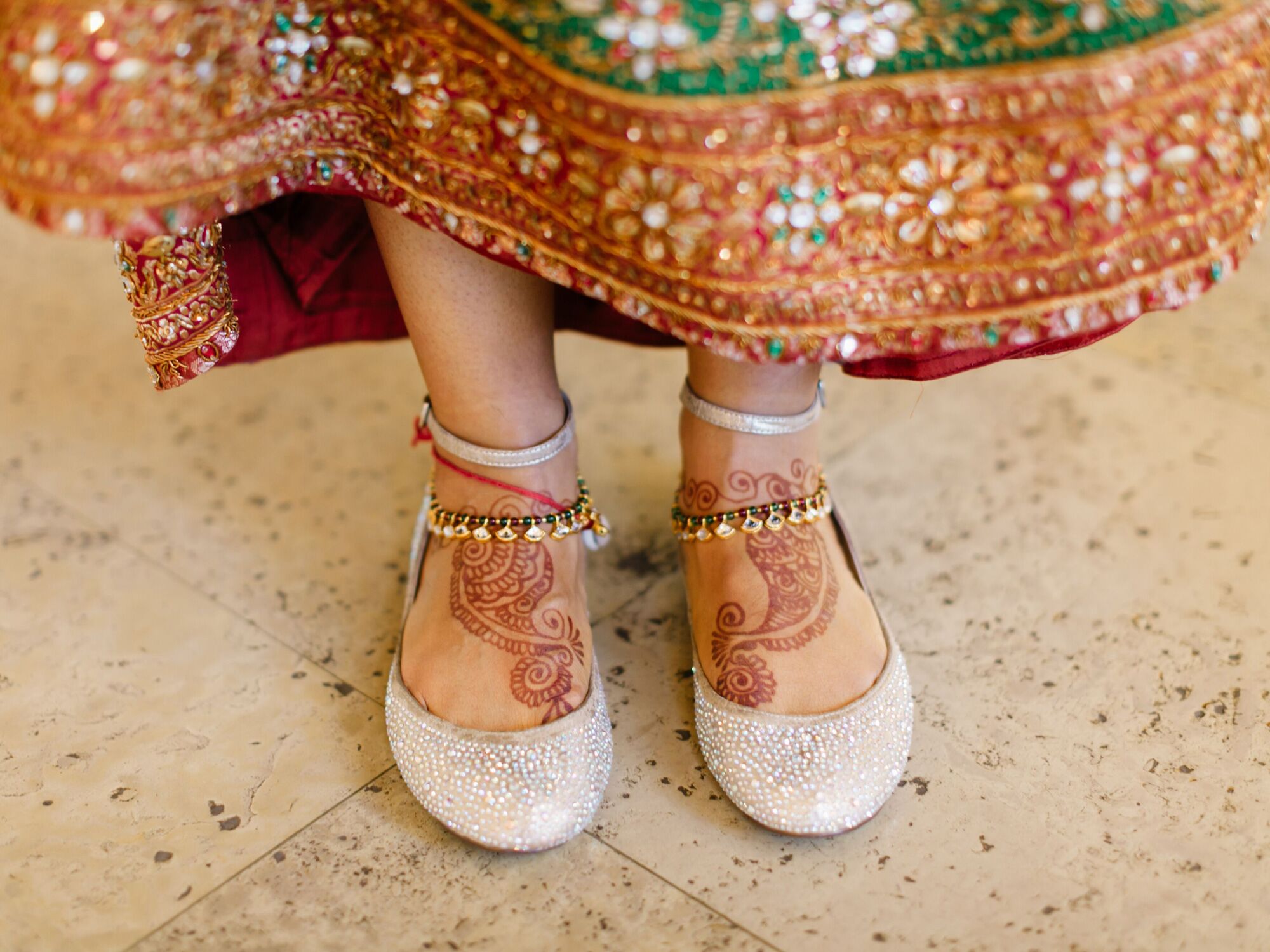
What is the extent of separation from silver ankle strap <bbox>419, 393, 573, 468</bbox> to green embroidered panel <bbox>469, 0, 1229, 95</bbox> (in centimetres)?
33

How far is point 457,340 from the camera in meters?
0.73

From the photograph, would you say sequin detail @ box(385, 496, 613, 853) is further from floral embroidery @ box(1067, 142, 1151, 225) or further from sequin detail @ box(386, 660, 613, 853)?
floral embroidery @ box(1067, 142, 1151, 225)

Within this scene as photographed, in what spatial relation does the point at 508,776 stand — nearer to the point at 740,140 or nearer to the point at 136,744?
the point at 136,744

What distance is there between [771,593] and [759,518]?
59 mm

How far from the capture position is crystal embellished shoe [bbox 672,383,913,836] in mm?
699

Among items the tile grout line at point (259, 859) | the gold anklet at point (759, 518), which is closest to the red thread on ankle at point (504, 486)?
the gold anklet at point (759, 518)

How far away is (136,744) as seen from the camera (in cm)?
79

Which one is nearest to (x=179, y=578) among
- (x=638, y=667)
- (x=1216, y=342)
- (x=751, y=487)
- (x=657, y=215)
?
(x=638, y=667)

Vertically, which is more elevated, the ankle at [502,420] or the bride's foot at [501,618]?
the ankle at [502,420]

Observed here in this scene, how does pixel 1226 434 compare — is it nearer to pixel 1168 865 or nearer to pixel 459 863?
pixel 1168 865

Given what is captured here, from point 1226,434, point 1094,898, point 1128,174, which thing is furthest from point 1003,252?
point 1226,434

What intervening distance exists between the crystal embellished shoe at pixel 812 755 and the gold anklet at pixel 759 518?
0.11 m

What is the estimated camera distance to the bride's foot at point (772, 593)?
75cm

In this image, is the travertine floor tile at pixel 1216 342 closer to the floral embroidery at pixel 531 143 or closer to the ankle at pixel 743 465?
the ankle at pixel 743 465
